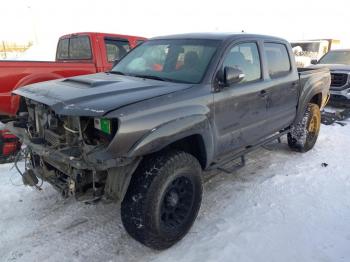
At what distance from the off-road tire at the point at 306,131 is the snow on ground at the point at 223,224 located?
84 centimetres

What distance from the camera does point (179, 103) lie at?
3.14m

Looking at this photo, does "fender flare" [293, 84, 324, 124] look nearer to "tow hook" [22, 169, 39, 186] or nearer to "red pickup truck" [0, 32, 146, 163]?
"red pickup truck" [0, 32, 146, 163]

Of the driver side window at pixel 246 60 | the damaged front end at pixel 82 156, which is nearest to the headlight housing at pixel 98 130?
the damaged front end at pixel 82 156

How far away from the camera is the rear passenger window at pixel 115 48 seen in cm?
705

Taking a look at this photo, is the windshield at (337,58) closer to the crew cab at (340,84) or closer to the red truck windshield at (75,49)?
the crew cab at (340,84)

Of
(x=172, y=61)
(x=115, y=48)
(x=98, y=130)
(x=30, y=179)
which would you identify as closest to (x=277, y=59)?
(x=172, y=61)

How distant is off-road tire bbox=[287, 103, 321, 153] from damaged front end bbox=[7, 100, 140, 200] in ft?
11.9

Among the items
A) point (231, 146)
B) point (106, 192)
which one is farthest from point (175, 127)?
point (231, 146)

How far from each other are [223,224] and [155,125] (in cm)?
139

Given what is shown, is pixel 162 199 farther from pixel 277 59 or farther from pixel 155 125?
pixel 277 59

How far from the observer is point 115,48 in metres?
7.19

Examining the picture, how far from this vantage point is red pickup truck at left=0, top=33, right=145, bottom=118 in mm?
5688

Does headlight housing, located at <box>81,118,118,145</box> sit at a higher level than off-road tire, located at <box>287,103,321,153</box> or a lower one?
higher

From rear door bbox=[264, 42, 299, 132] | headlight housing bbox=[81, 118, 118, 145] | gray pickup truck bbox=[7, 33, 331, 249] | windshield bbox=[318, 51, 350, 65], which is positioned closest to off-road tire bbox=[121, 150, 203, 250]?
gray pickup truck bbox=[7, 33, 331, 249]
